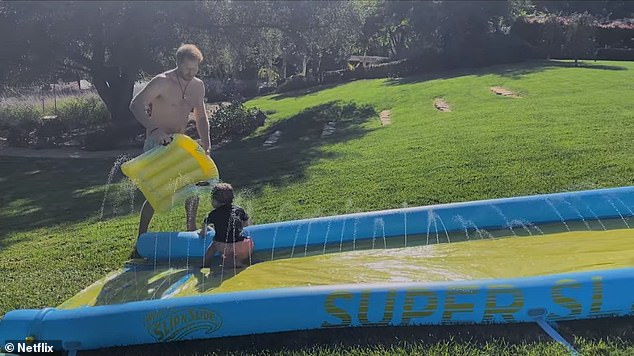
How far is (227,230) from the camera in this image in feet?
14.7

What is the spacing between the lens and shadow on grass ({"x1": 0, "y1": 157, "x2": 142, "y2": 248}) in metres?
Result: 7.39

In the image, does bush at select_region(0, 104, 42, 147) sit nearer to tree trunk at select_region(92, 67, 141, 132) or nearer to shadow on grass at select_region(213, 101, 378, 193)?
tree trunk at select_region(92, 67, 141, 132)

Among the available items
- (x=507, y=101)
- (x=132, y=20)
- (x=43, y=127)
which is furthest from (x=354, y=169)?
(x=43, y=127)

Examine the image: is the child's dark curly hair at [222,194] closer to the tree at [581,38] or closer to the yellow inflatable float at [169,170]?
the yellow inflatable float at [169,170]

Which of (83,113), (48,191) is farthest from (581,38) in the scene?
(48,191)

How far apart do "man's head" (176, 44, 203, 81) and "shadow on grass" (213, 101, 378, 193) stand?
2905mm

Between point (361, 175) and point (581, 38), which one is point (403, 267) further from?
point (581, 38)

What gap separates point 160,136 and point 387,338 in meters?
2.65

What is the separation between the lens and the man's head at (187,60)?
475 cm

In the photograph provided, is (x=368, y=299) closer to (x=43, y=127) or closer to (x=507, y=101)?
(x=507, y=101)

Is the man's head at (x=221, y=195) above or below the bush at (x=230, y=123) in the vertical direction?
above

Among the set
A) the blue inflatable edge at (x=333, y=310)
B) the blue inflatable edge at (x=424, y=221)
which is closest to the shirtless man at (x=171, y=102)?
the blue inflatable edge at (x=424, y=221)

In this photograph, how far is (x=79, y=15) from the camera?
13625 millimetres

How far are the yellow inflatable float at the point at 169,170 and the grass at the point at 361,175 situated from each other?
2.34ft
